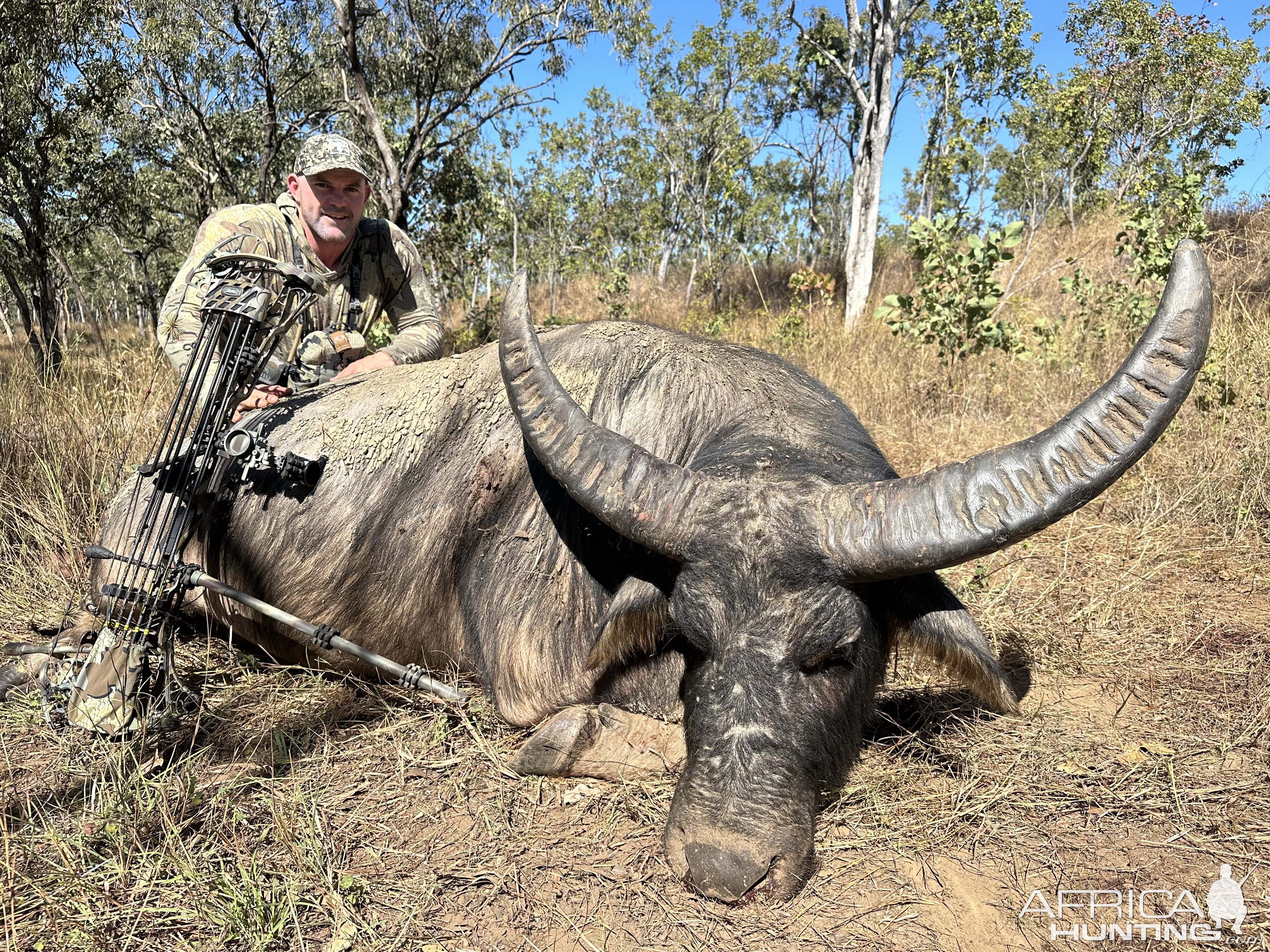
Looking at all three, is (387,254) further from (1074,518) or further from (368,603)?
(1074,518)

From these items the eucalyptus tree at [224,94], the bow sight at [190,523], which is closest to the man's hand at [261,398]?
the bow sight at [190,523]

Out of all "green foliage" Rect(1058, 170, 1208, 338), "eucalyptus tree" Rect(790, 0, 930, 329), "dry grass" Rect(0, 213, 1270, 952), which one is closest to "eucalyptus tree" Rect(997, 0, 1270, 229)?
"eucalyptus tree" Rect(790, 0, 930, 329)

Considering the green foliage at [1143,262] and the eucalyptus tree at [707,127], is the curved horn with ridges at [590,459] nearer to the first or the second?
the green foliage at [1143,262]

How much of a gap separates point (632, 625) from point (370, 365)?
231 cm

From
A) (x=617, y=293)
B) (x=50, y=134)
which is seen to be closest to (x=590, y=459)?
(x=617, y=293)

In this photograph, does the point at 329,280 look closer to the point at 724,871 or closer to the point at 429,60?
the point at 724,871

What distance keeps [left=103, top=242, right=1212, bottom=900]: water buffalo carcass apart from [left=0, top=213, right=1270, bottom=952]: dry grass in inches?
8.2

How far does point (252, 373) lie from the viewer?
10.6 feet

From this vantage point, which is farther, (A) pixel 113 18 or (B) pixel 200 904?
(A) pixel 113 18

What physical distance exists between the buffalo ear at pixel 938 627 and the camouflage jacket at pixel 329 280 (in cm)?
309

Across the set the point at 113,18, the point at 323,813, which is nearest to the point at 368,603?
the point at 323,813

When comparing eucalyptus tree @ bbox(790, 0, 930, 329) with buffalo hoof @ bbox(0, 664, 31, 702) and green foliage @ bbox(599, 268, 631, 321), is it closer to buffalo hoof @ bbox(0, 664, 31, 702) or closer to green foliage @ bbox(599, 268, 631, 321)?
A: green foliage @ bbox(599, 268, 631, 321)

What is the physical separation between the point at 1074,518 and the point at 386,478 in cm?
413

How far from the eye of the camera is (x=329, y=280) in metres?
4.88
